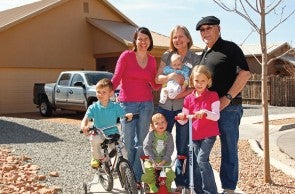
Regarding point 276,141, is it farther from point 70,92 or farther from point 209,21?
point 70,92

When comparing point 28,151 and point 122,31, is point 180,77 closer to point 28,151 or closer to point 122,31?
point 28,151

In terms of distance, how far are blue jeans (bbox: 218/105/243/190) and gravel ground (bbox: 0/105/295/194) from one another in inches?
37.9

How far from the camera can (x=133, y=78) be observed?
579 centimetres

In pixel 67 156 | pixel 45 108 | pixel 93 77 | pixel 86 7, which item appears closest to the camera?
pixel 67 156

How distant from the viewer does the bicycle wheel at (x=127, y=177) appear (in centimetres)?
530

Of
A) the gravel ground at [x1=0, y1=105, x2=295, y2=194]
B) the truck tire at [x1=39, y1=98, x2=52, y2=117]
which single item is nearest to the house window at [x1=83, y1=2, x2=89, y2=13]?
the truck tire at [x1=39, y1=98, x2=52, y2=117]

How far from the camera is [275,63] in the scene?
3778 cm

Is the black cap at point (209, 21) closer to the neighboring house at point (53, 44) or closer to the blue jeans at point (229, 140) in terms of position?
the blue jeans at point (229, 140)

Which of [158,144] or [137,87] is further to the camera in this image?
[137,87]

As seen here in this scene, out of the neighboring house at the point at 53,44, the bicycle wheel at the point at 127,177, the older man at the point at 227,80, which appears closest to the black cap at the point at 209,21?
the older man at the point at 227,80

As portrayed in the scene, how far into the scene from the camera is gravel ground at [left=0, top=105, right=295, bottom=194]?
22.0 ft

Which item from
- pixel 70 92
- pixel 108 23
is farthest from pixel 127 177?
pixel 108 23

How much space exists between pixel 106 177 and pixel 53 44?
1807 cm

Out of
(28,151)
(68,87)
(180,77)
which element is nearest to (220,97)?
(180,77)
